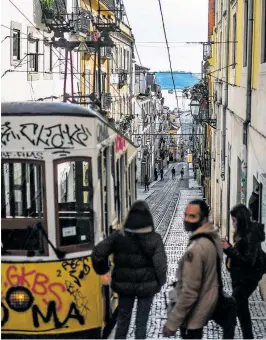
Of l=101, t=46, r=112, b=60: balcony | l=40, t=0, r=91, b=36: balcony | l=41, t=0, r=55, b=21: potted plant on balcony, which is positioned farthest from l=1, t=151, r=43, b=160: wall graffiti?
l=101, t=46, r=112, b=60: balcony

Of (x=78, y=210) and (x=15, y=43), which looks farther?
(x=15, y=43)

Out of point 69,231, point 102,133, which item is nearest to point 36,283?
point 69,231

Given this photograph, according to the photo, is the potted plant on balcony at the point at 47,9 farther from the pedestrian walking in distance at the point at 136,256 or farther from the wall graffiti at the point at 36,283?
the pedestrian walking in distance at the point at 136,256

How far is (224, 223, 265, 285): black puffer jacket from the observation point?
668 cm

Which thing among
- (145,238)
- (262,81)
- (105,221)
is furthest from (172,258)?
(145,238)

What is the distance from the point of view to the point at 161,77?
185 ft

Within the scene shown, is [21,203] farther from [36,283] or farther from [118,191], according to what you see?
[118,191]

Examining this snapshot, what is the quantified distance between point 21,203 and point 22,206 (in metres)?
0.04

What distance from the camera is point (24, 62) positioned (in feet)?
58.5

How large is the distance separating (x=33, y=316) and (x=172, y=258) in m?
9.67

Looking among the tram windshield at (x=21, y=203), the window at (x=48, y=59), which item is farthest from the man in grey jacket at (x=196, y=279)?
the window at (x=48, y=59)

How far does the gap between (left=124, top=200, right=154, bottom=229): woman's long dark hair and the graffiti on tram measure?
1237mm

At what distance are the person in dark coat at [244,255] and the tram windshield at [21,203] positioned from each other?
5.98 feet

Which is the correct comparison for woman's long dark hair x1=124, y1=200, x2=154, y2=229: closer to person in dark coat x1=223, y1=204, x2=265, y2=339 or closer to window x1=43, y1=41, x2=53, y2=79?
person in dark coat x1=223, y1=204, x2=265, y2=339
